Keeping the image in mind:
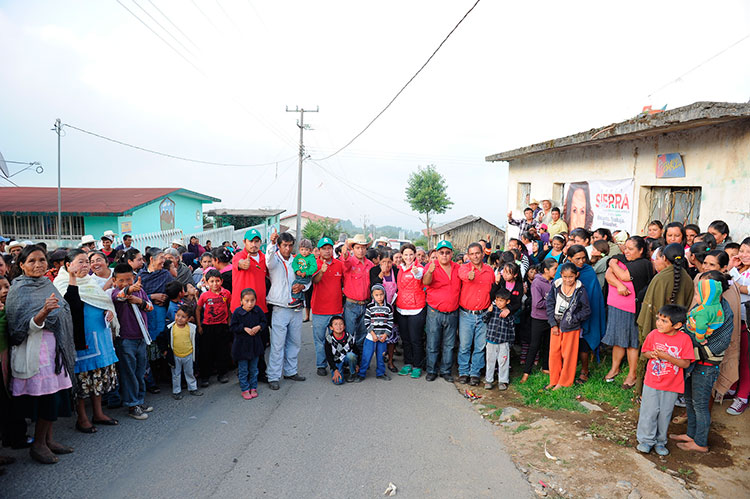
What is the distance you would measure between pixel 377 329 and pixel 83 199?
21.3 m

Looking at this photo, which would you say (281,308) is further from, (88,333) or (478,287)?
(478,287)

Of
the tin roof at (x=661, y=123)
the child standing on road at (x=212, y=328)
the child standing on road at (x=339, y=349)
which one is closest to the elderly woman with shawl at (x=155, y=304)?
the child standing on road at (x=212, y=328)

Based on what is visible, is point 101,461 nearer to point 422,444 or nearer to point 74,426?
point 74,426

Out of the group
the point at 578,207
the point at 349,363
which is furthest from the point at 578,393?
the point at 578,207

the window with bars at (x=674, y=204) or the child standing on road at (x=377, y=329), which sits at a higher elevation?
the window with bars at (x=674, y=204)

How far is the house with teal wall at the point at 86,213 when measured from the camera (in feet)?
66.1

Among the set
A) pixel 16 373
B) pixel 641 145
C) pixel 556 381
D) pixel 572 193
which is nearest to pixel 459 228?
pixel 572 193

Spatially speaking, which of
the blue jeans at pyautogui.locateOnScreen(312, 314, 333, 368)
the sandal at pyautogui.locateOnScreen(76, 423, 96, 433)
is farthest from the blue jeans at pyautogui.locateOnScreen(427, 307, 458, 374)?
the sandal at pyautogui.locateOnScreen(76, 423, 96, 433)

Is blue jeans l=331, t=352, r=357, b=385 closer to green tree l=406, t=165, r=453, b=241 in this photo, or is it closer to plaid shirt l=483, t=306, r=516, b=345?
plaid shirt l=483, t=306, r=516, b=345

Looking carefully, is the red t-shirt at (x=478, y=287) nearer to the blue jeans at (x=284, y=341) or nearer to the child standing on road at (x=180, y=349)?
the blue jeans at (x=284, y=341)

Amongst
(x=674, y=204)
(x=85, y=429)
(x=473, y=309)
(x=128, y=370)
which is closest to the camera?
(x=85, y=429)

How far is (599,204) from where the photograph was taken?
9.84 metres

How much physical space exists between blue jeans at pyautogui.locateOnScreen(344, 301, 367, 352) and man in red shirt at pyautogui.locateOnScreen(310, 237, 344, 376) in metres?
0.12

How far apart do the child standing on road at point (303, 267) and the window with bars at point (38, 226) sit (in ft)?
61.6
